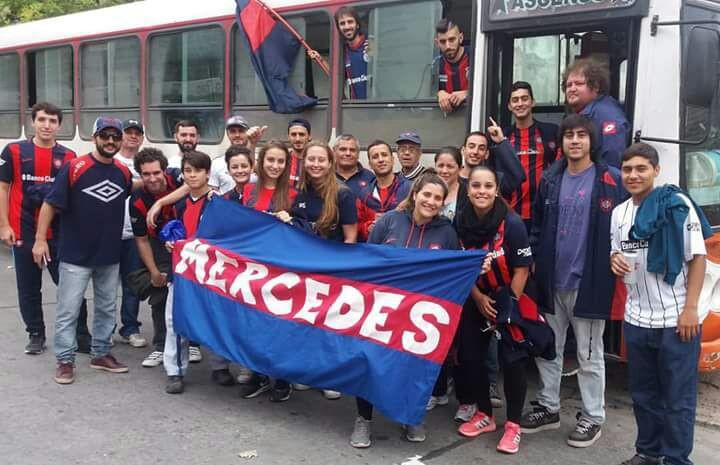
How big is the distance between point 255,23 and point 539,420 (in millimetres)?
4249

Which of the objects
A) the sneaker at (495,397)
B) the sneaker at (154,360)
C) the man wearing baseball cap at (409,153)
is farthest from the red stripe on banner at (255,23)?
the sneaker at (495,397)

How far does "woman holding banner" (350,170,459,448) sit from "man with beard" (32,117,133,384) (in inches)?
78.6

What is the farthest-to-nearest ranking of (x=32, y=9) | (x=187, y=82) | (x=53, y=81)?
(x=32, y=9), (x=53, y=81), (x=187, y=82)

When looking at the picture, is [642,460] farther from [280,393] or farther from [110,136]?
[110,136]

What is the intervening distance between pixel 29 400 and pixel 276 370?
1671 mm

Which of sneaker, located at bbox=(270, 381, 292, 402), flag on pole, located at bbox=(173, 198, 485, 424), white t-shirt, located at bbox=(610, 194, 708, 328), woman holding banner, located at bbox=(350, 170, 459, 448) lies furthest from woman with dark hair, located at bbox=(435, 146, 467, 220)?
sneaker, located at bbox=(270, 381, 292, 402)

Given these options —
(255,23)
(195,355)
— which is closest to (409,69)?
(255,23)

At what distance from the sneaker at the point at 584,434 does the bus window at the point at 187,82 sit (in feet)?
15.2

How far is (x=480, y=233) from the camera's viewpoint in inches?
172

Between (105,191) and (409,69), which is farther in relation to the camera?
(409,69)

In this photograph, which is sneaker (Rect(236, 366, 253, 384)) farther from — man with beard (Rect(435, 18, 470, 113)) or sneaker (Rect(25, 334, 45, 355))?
man with beard (Rect(435, 18, 470, 113))

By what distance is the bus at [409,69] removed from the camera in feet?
15.6

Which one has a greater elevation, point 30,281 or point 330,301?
point 330,301

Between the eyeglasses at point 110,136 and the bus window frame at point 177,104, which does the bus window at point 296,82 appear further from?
the eyeglasses at point 110,136
